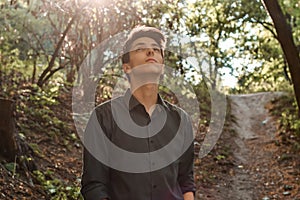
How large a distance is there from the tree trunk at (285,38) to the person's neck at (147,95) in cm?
502

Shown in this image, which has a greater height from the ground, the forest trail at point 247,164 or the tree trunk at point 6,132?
the tree trunk at point 6,132

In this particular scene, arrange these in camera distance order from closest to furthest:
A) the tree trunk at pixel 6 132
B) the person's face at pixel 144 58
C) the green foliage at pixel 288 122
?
the person's face at pixel 144 58 → the tree trunk at pixel 6 132 → the green foliage at pixel 288 122

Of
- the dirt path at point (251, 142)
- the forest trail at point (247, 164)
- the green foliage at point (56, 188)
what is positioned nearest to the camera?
the green foliage at point (56, 188)

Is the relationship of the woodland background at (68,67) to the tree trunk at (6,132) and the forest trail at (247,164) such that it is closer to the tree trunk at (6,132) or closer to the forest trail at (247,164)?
the tree trunk at (6,132)

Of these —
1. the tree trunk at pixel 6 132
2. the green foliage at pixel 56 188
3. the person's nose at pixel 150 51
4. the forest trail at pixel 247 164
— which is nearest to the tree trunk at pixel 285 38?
the forest trail at pixel 247 164

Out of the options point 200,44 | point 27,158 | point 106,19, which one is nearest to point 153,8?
point 106,19

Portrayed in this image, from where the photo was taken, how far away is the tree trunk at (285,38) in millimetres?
7023

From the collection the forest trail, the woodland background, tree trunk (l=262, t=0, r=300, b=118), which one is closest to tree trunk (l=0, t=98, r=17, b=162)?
the woodland background

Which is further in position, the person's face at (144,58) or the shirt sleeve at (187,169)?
the shirt sleeve at (187,169)

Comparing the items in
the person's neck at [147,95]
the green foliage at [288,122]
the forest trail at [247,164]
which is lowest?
the forest trail at [247,164]

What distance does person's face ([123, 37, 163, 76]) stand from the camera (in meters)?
2.43

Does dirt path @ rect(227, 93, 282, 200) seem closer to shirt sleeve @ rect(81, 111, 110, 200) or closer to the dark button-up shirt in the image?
the dark button-up shirt

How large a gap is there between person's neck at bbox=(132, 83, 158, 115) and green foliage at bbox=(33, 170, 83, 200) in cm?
384

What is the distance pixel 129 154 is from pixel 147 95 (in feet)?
1.35
